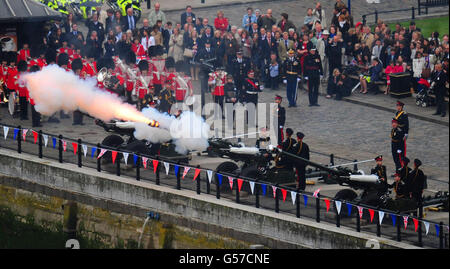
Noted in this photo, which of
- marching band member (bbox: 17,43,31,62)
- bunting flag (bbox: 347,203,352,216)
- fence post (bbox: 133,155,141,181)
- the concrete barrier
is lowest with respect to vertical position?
the concrete barrier

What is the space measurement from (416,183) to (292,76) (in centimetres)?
1275

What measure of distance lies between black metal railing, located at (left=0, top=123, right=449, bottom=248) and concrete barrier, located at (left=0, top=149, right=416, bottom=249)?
312mm

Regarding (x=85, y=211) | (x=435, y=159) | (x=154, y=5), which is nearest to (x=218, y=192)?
(x=85, y=211)

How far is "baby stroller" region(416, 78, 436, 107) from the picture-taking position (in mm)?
43562

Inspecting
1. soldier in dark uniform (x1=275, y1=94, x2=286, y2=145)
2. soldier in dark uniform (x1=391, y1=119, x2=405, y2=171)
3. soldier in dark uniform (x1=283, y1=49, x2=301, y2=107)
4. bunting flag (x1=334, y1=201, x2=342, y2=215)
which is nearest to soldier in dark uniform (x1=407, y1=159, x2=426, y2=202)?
bunting flag (x1=334, y1=201, x2=342, y2=215)

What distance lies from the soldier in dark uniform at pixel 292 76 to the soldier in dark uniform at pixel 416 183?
1252cm

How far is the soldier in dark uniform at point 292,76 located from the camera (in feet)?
145

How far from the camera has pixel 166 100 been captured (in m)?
41.6

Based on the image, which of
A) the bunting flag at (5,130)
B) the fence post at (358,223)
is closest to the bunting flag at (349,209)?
the fence post at (358,223)

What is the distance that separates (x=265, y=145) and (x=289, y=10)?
1551 cm

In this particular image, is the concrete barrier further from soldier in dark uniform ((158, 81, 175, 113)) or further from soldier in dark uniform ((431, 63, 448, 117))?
soldier in dark uniform ((431, 63, 448, 117))

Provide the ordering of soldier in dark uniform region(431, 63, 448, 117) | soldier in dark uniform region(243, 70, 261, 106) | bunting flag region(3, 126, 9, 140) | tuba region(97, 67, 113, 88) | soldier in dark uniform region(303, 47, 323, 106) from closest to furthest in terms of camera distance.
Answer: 1. bunting flag region(3, 126, 9, 140)
2. soldier in dark uniform region(431, 63, 448, 117)
3. soldier in dark uniform region(243, 70, 261, 106)
4. tuba region(97, 67, 113, 88)
5. soldier in dark uniform region(303, 47, 323, 106)

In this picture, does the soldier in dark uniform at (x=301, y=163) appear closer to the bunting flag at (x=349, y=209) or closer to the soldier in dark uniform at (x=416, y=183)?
the bunting flag at (x=349, y=209)

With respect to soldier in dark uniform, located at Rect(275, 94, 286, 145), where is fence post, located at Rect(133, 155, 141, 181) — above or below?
below
